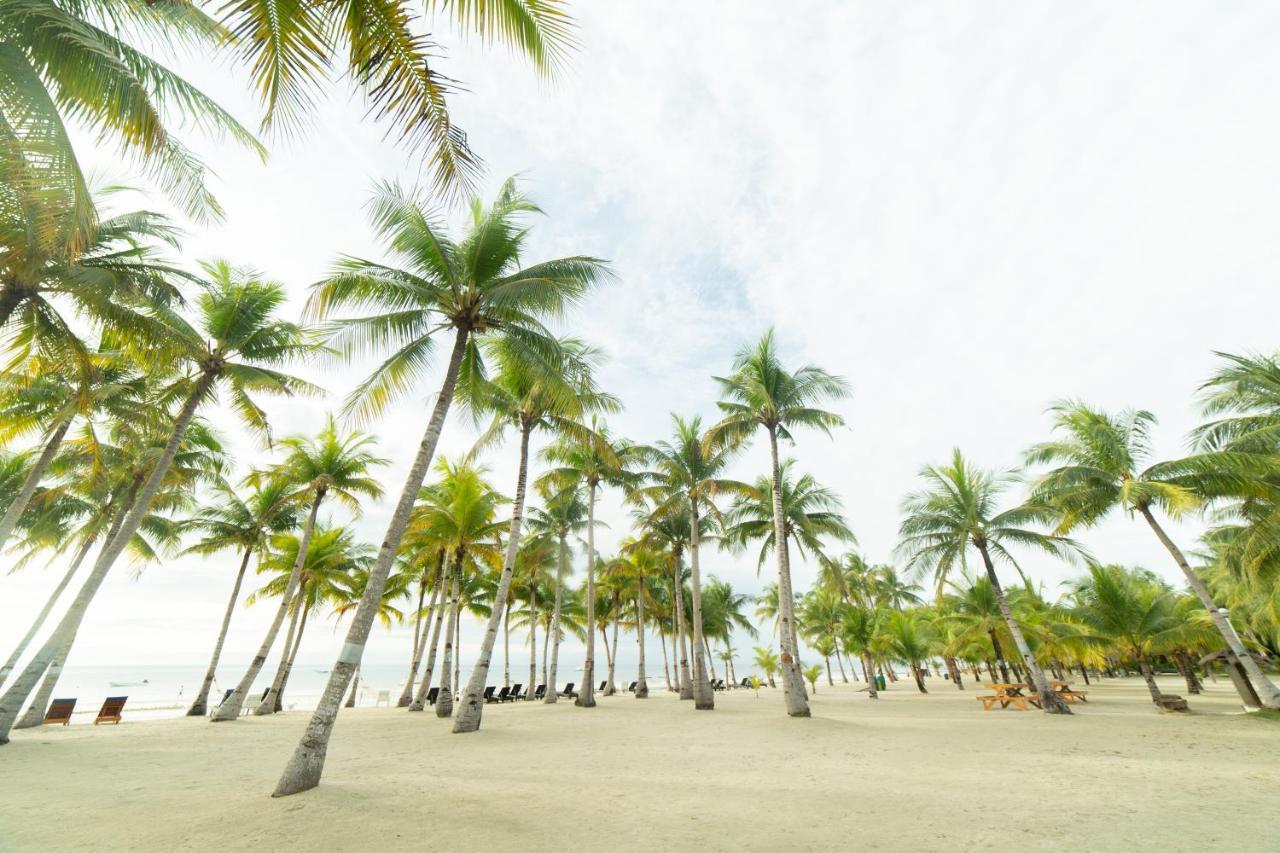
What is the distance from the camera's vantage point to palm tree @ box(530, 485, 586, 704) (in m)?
22.0

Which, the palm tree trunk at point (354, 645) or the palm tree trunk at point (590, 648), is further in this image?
the palm tree trunk at point (590, 648)

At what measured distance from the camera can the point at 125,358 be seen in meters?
12.4

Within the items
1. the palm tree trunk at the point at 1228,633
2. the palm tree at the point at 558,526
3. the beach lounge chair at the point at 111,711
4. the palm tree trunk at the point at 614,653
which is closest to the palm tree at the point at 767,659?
the palm tree trunk at the point at 614,653

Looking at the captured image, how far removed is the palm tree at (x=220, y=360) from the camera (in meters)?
10.9

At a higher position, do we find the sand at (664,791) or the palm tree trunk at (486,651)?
the palm tree trunk at (486,651)

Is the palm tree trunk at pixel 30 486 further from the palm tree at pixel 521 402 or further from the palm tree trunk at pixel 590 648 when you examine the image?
the palm tree trunk at pixel 590 648

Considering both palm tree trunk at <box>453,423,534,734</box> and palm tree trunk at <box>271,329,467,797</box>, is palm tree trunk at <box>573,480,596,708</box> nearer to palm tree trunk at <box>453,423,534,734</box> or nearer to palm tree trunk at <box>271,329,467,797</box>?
palm tree trunk at <box>453,423,534,734</box>

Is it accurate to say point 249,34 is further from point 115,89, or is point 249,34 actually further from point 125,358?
point 125,358

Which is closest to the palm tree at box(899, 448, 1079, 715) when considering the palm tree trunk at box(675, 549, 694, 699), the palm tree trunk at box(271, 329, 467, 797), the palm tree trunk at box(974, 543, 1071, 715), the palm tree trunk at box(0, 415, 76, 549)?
Result: the palm tree trunk at box(974, 543, 1071, 715)

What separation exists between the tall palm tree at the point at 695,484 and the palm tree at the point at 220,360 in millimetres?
12944

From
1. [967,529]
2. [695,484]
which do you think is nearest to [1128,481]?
[967,529]

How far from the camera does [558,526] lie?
26125 millimetres

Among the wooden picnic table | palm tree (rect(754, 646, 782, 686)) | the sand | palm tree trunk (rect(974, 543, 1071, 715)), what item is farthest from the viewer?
palm tree (rect(754, 646, 782, 686))

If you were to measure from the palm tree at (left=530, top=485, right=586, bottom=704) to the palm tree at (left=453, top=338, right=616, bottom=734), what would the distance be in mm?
5275
